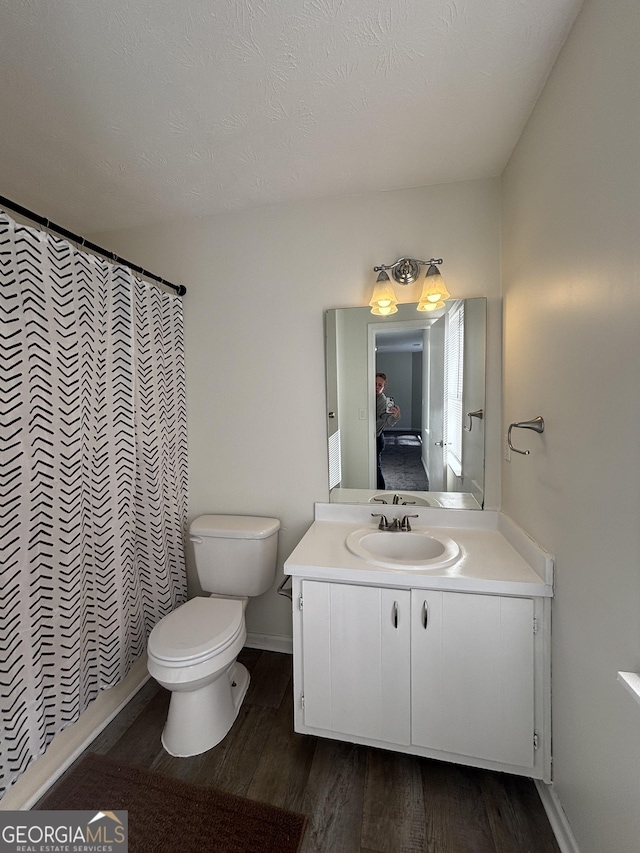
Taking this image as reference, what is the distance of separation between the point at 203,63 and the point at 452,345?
135 centimetres

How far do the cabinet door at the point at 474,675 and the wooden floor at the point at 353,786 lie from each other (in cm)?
15

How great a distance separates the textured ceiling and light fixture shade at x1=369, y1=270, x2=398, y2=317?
1.46 ft

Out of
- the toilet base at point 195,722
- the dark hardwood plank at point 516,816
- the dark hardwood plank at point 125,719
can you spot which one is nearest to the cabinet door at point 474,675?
the dark hardwood plank at point 516,816

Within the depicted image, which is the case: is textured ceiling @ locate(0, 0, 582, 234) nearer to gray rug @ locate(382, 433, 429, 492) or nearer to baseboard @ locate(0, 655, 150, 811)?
gray rug @ locate(382, 433, 429, 492)

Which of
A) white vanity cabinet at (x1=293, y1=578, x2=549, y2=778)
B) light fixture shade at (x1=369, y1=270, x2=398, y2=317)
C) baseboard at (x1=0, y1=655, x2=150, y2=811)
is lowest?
baseboard at (x1=0, y1=655, x2=150, y2=811)

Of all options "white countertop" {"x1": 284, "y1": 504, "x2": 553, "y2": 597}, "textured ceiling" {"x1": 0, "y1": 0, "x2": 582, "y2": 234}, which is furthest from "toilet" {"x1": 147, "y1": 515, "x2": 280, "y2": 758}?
"textured ceiling" {"x1": 0, "y1": 0, "x2": 582, "y2": 234}

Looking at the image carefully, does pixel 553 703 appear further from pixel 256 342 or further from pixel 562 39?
pixel 562 39

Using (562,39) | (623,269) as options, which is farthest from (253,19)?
(623,269)

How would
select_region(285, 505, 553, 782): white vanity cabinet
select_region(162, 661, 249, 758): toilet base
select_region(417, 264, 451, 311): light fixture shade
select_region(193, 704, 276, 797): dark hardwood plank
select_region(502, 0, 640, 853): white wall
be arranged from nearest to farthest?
select_region(502, 0, 640, 853): white wall < select_region(285, 505, 553, 782): white vanity cabinet < select_region(193, 704, 276, 797): dark hardwood plank < select_region(162, 661, 249, 758): toilet base < select_region(417, 264, 451, 311): light fixture shade

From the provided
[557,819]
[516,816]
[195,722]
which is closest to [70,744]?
[195,722]

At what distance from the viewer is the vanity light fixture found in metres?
1.59

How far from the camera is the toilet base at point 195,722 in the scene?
1.39 metres

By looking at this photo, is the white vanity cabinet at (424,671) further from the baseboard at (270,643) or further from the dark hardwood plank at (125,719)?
the dark hardwood plank at (125,719)

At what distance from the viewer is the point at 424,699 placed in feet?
4.09
